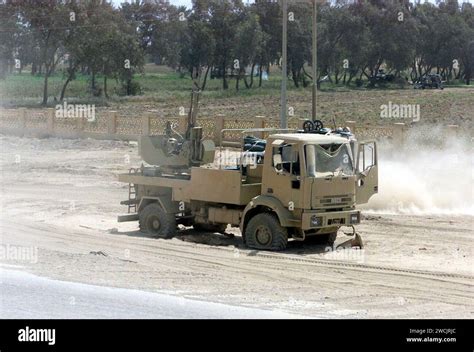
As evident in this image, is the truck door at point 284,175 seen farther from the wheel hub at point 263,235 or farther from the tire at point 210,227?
the tire at point 210,227

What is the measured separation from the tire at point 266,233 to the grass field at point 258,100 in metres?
27.2

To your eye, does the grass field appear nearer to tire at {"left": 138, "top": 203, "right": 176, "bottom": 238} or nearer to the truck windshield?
tire at {"left": 138, "top": 203, "right": 176, "bottom": 238}

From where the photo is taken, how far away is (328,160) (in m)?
18.3

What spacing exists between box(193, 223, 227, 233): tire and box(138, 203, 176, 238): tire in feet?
2.59

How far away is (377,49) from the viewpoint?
83312mm

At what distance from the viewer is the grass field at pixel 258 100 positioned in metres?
52.8

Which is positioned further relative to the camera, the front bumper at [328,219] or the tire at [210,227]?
the tire at [210,227]

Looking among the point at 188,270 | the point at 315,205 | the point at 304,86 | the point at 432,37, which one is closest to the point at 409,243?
the point at 315,205

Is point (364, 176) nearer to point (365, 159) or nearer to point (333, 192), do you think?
point (365, 159)

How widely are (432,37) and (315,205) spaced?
7459cm

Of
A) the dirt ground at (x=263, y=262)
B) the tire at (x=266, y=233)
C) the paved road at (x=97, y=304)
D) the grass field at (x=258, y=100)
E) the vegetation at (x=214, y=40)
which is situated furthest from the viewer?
the vegetation at (x=214, y=40)

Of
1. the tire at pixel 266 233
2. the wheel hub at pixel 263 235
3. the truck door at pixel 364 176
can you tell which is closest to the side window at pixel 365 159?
the truck door at pixel 364 176

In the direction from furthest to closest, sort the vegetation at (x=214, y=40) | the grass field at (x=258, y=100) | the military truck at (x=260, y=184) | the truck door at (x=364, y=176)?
the vegetation at (x=214, y=40) < the grass field at (x=258, y=100) < the truck door at (x=364, y=176) < the military truck at (x=260, y=184)

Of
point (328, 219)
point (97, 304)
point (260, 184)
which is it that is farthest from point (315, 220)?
point (97, 304)
